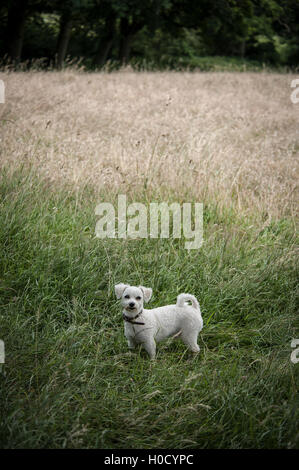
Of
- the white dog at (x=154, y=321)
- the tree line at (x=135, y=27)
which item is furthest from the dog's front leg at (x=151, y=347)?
the tree line at (x=135, y=27)

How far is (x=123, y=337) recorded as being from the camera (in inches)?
116

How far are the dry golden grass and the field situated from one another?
40 mm

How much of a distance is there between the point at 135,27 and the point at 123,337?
71.7ft

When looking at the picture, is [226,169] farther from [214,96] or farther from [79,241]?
[214,96]

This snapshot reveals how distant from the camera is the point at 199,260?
12.1ft

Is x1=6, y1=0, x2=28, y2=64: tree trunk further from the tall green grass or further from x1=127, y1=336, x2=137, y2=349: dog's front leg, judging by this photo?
x1=127, y1=336, x2=137, y2=349: dog's front leg

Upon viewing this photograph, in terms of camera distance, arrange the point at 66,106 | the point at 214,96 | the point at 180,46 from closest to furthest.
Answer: the point at 66,106 → the point at 214,96 → the point at 180,46

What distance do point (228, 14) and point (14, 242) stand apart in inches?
795

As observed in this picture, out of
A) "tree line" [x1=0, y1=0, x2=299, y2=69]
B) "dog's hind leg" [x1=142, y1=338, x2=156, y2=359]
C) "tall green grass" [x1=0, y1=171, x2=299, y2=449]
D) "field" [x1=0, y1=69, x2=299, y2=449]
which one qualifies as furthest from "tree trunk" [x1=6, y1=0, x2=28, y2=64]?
"dog's hind leg" [x1=142, y1=338, x2=156, y2=359]

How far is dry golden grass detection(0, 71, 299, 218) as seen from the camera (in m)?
4.84

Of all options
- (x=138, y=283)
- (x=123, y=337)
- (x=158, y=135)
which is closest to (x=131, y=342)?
(x=123, y=337)

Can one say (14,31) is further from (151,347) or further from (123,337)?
(151,347)

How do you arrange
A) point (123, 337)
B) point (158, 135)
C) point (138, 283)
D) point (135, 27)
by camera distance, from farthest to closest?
point (135, 27) < point (158, 135) < point (138, 283) < point (123, 337)
